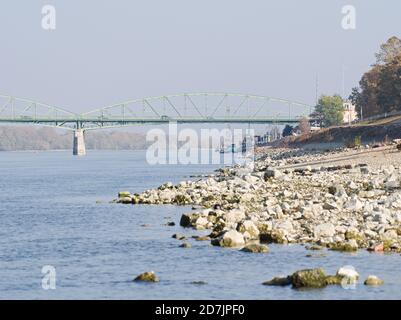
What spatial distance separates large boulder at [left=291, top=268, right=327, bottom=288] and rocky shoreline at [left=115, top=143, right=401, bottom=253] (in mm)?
4333

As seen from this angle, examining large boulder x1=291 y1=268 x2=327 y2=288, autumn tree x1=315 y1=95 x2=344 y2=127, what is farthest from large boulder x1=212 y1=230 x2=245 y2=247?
autumn tree x1=315 y1=95 x2=344 y2=127

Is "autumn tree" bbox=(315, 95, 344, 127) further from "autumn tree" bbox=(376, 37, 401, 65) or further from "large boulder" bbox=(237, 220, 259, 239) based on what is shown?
"large boulder" bbox=(237, 220, 259, 239)

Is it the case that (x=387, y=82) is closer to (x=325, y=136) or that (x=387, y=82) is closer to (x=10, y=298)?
(x=325, y=136)

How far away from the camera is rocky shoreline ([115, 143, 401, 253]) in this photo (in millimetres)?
28002

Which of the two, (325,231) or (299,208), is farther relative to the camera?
(299,208)

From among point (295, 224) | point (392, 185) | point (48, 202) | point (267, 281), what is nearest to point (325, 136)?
point (48, 202)

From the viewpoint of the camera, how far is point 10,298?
22125 millimetres

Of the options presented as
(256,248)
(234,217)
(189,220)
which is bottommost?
(256,248)

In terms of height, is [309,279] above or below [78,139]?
below

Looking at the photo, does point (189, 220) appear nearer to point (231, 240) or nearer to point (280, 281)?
point (231, 240)

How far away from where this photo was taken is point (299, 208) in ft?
109

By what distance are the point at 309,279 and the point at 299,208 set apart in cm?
1109

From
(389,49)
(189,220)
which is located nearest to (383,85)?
(389,49)

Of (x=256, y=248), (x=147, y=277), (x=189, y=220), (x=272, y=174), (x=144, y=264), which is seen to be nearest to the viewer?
(x=147, y=277)
